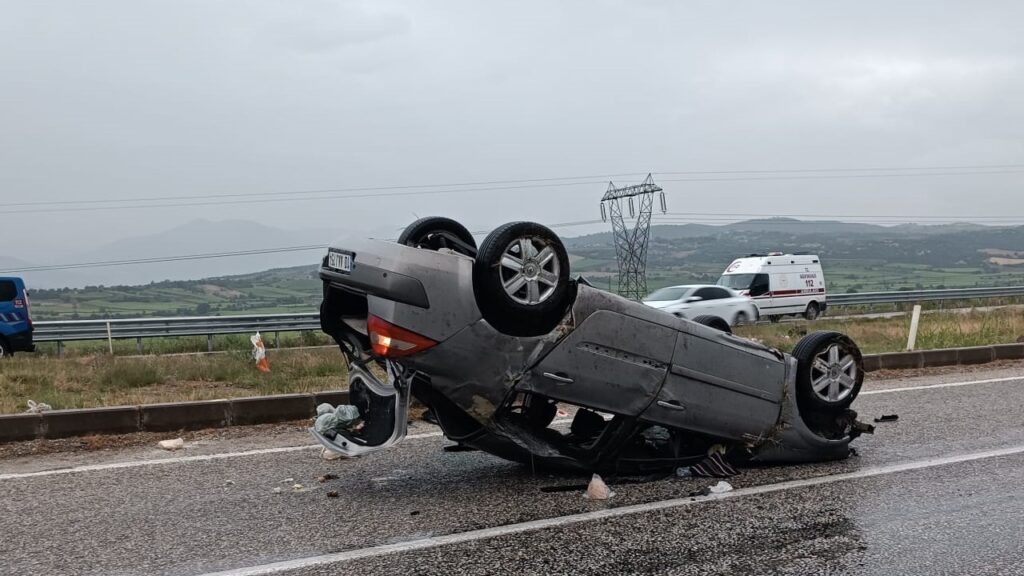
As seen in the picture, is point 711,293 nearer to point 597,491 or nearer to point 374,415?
point 597,491

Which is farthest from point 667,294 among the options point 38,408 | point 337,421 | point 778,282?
point 337,421

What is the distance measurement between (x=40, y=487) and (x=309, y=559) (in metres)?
2.62

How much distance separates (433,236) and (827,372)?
10.2 feet

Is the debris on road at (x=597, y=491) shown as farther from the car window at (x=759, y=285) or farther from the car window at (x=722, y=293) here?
the car window at (x=759, y=285)

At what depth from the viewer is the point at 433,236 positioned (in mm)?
5977

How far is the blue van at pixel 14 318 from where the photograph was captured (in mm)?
18375

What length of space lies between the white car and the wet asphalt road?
56.7ft

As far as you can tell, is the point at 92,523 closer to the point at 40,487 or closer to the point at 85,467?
the point at 40,487

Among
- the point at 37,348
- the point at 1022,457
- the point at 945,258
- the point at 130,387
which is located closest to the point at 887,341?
the point at 1022,457

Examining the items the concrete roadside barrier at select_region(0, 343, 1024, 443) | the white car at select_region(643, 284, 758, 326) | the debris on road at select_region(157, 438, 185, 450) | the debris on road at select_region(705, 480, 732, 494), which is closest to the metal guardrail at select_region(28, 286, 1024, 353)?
the white car at select_region(643, 284, 758, 326)

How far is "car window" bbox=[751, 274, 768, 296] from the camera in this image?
2994 cm

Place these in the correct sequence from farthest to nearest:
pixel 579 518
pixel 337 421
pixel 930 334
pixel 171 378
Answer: pixel 930 334
pixel 171 378
pixel 337 421
pixel 579 518

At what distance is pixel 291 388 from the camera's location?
9984 mm

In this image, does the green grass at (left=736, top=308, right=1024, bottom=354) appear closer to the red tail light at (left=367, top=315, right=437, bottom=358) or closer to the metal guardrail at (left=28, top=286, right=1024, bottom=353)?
the red tail light at (left=367, top=315, right=437, bottom=358)
